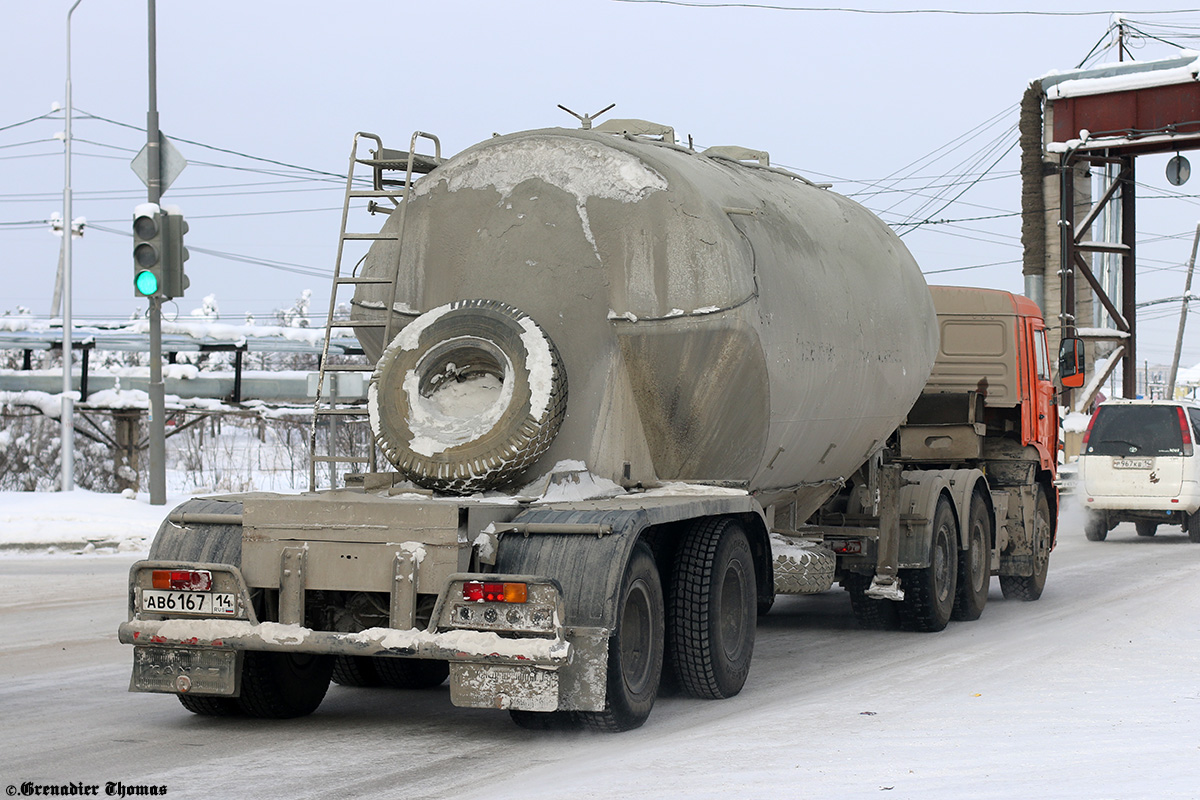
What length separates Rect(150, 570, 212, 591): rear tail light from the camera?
700cm

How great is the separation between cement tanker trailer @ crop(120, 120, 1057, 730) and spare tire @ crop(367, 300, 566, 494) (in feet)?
0.05

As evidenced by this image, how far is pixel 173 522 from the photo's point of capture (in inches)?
294

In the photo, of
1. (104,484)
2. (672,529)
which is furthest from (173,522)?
(104,484)

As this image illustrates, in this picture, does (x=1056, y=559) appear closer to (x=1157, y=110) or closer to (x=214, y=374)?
(x=1157, y=110)

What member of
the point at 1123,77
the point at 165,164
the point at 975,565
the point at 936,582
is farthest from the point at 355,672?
the point at 1123,77

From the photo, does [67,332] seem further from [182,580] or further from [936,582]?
[182,580]

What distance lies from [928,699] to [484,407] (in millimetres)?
2977

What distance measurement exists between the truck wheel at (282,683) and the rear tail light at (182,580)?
1.58 ft

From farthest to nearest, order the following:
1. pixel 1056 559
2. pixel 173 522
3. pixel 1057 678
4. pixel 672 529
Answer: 1. pixel 1056 559
2. pixel 1057 678
3. pixel 672 529
4. pixel 173 522

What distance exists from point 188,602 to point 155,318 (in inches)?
436

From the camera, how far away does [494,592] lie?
21.6ft

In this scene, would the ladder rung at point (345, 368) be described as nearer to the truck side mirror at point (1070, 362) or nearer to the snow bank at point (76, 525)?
the truck side mirror at point (1070, 362)

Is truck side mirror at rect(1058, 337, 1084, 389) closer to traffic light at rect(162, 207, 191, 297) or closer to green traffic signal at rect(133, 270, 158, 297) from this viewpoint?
traffic light at rect(162, 207, 191, 297)

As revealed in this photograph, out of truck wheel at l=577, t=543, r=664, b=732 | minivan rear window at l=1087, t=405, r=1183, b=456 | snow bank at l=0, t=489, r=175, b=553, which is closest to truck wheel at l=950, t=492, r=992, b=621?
truck wheel at l=577, t=543, r=664, b=732
